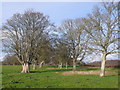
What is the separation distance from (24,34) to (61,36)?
50.3 feet

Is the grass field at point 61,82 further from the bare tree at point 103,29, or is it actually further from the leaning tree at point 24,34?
the leaning tree at point 24,34

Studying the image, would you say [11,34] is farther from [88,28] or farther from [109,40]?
[109,40]

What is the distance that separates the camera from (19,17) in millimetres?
32500

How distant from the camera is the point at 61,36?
45.7 m

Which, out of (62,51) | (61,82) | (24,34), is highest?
(24,34)

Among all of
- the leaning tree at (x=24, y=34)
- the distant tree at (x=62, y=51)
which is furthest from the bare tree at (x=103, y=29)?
the distant tree at (x=62, y=51)

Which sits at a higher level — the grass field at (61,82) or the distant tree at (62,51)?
the distant tree at (62,51)

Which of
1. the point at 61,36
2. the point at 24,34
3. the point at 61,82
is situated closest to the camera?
the point at 61,82

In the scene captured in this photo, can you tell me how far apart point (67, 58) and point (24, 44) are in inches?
695

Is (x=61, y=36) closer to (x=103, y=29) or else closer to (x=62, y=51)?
(x=62, y=51)

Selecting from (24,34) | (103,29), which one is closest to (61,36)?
(24,34)

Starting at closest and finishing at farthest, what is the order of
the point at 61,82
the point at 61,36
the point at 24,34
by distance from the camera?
Answer: the point at 61,82 → the point at 24,34 → the point at 61,36

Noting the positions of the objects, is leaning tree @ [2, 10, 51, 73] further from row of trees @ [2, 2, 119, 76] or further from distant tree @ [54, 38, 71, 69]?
distant tree @ [54, 38, 71, 69]

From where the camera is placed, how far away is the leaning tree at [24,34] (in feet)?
105
